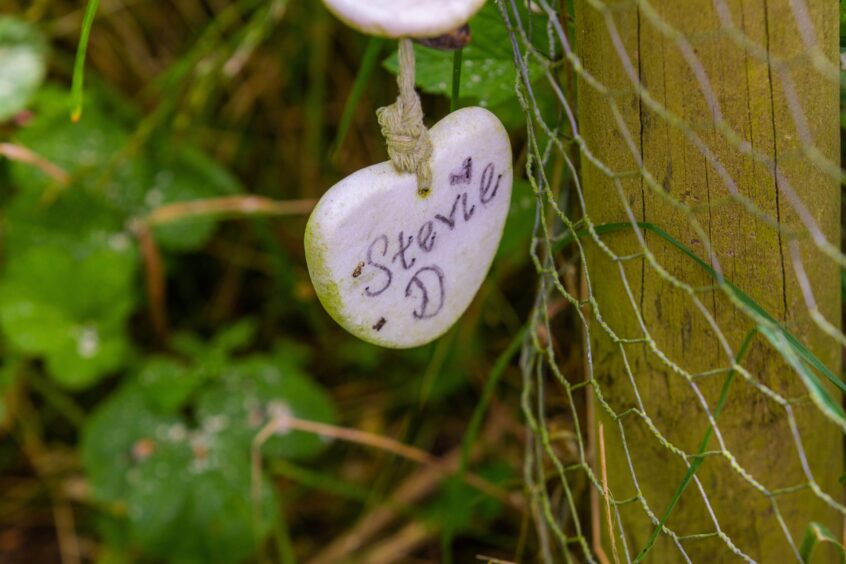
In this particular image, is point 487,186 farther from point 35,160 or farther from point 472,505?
point 35,160

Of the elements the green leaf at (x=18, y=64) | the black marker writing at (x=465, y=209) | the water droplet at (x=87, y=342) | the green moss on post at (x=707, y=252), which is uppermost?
the green leaf at (x=18, y=64)

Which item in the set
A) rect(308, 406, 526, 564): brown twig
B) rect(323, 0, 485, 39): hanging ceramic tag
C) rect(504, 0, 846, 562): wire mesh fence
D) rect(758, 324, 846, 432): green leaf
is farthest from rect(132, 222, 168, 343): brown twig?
rect(758, 324, 846, 432): green leaf

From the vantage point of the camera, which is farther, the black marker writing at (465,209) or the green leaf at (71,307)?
the green leaf at (71,307)

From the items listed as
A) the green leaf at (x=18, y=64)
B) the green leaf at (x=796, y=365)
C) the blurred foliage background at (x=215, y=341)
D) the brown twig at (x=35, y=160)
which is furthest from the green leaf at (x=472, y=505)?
the green leaf at (x=18, y=64)

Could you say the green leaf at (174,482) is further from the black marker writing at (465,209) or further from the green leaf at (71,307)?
the black marker writing at (465,209)

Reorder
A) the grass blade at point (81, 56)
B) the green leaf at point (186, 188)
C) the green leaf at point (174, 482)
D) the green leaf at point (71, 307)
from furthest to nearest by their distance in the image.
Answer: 1. the green leaf at point (186, 188)
2. the green leaf at point (71, 307)
3. the green leaf at point (174, 482)
4. the grass blade at point (81, 56)

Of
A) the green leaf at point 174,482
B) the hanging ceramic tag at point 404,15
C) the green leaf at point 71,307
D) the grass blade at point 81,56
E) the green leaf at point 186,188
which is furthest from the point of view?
the green leaf at point 186,188

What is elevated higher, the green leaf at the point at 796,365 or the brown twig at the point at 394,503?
the brown twig at the point at 394,503

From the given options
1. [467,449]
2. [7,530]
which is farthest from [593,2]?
[7,530]

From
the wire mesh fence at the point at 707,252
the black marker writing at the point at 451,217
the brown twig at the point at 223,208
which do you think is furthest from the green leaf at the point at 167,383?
the black marker writing at the point at 451,217
